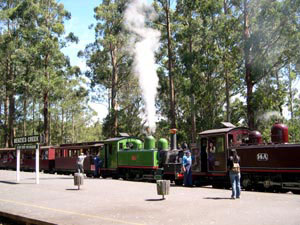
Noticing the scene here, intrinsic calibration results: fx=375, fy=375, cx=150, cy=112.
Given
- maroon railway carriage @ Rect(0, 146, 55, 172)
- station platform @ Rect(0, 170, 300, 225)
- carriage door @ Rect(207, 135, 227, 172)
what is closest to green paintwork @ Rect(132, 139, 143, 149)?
carriage door @ Rect(207, 135, 227, 172)

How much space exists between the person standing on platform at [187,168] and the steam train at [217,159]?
1.02 ft

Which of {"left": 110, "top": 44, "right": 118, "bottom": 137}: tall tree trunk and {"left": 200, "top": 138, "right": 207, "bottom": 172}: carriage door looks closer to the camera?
{"left": 200, "top": 138, "right": 207, "bottom": 172}: carriage door

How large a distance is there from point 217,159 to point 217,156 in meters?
0.13

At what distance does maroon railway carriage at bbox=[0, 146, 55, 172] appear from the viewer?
3341 centimetres

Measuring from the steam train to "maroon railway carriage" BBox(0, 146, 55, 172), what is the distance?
7.53 metres

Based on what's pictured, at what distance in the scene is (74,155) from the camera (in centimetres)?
2942

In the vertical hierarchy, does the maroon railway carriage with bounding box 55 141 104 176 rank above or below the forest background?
below

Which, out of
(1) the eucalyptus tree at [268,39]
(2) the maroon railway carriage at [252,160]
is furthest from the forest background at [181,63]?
(2) the maroon railway carriage at [252,160]

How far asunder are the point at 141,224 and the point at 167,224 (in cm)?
58

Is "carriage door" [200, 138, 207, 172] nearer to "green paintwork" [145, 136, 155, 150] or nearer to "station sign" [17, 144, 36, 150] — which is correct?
"green paintwork" [145, 136, 155, 150]

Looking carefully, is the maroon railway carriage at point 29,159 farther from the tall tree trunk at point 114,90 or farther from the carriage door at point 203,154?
the carriage door at point 203,154

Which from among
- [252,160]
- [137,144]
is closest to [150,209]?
[252,160]

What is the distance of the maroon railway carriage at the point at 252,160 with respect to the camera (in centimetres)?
1436

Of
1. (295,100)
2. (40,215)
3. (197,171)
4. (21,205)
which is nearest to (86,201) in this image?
(21,205)
